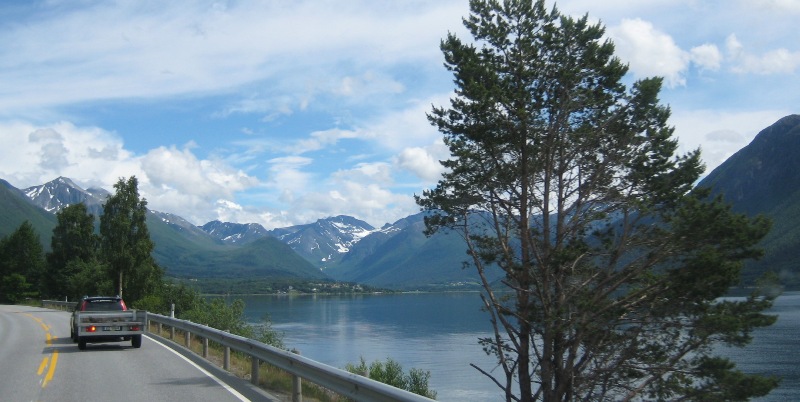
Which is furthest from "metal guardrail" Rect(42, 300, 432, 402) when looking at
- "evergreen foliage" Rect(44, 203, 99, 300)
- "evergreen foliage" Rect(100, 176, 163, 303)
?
"evergreen foliage" Rect(44, 203, 99, 300)

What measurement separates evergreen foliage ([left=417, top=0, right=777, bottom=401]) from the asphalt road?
26.4ft

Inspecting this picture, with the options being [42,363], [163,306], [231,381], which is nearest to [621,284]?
[231,381]

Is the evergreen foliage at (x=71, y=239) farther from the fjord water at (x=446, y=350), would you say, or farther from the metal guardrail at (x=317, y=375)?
the metal guardrail at (x=317, y=375)

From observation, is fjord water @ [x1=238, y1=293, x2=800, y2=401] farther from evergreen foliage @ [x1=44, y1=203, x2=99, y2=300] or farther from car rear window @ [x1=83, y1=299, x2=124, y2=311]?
evergreen foliage @ [x1=44, y1=203, x2=99, y2=300]

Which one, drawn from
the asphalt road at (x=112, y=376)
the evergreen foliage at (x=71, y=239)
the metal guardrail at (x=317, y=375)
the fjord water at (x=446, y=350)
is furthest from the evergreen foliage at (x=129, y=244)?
the metal guardrail at (x=317, y=375)

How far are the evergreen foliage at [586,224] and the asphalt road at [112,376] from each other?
8043mm

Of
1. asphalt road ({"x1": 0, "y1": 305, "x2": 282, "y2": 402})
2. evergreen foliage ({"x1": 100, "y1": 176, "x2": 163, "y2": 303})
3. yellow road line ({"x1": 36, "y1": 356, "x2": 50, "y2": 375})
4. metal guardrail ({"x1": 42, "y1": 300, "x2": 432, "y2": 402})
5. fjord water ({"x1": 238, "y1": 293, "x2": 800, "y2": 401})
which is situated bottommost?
fjord water ({"x1": 238, "y1": 293, "x2": 800, "y2": 401})

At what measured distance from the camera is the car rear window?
834 inches

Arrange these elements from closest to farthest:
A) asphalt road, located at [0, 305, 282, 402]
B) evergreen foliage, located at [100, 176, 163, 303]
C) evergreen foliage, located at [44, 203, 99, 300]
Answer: asphalt road, located at [0, 305, 282, 402]
evergreen foliage, located at [100, 176, 163, 303]
evergreen foliage, located at [44, 203, 99, 300]

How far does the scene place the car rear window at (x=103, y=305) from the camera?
21.2 m

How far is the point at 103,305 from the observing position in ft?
70.3

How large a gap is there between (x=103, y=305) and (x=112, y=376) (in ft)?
26.5

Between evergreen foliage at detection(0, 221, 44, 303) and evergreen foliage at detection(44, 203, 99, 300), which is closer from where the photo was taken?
evergreen foliage at detection(44, 203, 99, 300)

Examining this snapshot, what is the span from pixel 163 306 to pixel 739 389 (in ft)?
124
